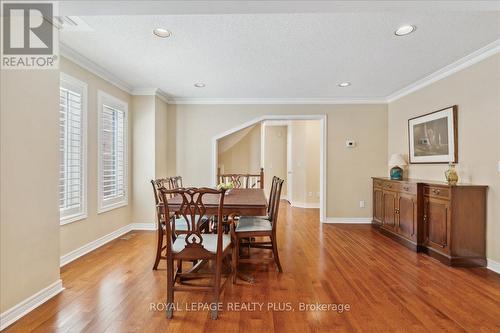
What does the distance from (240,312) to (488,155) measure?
3139mm

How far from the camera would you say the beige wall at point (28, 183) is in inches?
69.5

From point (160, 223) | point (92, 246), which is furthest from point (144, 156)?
point (160, 223)

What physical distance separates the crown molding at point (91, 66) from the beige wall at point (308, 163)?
4.34m

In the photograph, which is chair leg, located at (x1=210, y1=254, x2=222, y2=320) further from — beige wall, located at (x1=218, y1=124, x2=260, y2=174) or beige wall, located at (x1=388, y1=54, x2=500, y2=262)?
beige wall, located at (x1=218, y1=124, x2=260, y2=174)

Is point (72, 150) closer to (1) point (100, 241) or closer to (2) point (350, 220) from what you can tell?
(1) point (100, 241)

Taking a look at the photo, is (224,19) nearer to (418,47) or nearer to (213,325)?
(418,47)

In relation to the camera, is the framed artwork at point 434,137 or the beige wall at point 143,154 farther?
the beige wall at point 143,154


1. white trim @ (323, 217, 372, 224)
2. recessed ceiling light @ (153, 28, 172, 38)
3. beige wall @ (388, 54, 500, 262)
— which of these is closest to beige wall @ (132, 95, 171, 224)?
recessed ceiling light @ (153, 28, 172, 38)

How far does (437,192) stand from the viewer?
120 inches

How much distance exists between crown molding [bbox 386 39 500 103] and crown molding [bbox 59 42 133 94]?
15.2 ft

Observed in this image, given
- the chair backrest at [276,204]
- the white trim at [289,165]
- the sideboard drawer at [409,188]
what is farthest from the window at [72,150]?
the white trim at [289,165]

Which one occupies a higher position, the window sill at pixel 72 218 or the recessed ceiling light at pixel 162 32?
the recessed ceiling light at pixel 162 32

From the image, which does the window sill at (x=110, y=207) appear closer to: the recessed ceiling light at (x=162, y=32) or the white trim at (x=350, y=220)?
the recessed ceiling light at (x=162, y=32)

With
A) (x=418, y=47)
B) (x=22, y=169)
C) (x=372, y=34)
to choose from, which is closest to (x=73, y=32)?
(x=22, y=169)
